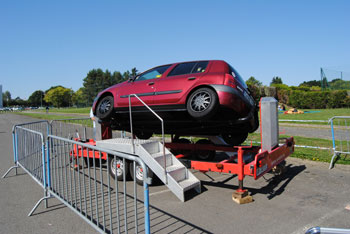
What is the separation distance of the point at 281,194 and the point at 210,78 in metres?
2.56

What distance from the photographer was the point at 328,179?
19.2 ft

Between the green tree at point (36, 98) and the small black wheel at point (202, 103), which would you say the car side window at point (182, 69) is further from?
the green tree at point (36, 98)

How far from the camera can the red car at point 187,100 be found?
4781mm

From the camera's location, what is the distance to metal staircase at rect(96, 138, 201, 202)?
15.3ft

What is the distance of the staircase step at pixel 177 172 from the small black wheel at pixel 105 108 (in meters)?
2.14

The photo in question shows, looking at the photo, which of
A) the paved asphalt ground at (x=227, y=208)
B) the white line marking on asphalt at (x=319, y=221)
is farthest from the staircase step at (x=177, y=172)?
the white line marking on asphalt at (x=319, y=221)

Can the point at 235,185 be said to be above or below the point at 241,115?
below

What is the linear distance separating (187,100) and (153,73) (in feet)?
4.35

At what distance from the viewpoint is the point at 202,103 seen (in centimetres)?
481

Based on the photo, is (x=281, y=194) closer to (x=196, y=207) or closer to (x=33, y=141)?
(x=196, y=207)

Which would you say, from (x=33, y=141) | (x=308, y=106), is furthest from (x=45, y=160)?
(x=308, y=106)

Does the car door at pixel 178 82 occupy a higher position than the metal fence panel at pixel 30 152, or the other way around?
the car door at pixel 178 82

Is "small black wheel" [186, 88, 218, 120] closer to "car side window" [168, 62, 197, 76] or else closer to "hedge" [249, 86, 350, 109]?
"car side window" [168, 62, 197, 76]

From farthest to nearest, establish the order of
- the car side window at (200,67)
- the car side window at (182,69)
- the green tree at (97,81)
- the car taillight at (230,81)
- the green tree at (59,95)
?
the green tree at (59,95)
the green tree at (97,81)
the car side window at (182,69)
the car side window at (200,67)
the car taillight at (230,81)
